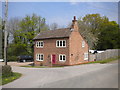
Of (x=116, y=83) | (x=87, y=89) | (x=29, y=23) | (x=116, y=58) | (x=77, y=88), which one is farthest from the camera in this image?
(x=29, y=23)

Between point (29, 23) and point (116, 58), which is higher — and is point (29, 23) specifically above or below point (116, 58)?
above

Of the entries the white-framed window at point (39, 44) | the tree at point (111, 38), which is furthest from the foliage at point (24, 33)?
the tree at point (111, 38)

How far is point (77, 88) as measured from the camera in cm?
460

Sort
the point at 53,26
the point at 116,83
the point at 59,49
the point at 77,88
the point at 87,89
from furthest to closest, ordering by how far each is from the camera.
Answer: the point at 53,26 → the point at 59,49 → the point at 77,88 → the point at 87,89 → the point at 116,83

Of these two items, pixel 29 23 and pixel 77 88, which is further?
pixel 29 23

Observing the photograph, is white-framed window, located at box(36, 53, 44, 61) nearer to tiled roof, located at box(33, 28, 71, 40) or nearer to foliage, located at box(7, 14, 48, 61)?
tiled roof, located at box(33, 28, 71, 40)

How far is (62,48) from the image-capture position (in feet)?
71.6

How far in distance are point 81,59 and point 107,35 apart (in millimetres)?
19800

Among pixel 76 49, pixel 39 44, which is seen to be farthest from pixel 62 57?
pixel 39 44

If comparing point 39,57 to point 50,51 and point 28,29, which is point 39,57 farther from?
point 28,29

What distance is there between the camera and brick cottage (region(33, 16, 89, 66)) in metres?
21.2

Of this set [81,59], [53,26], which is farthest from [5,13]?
[53,26]

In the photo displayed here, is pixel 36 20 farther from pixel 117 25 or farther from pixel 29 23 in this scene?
pixel 117 25

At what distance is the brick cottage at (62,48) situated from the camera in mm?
21250
